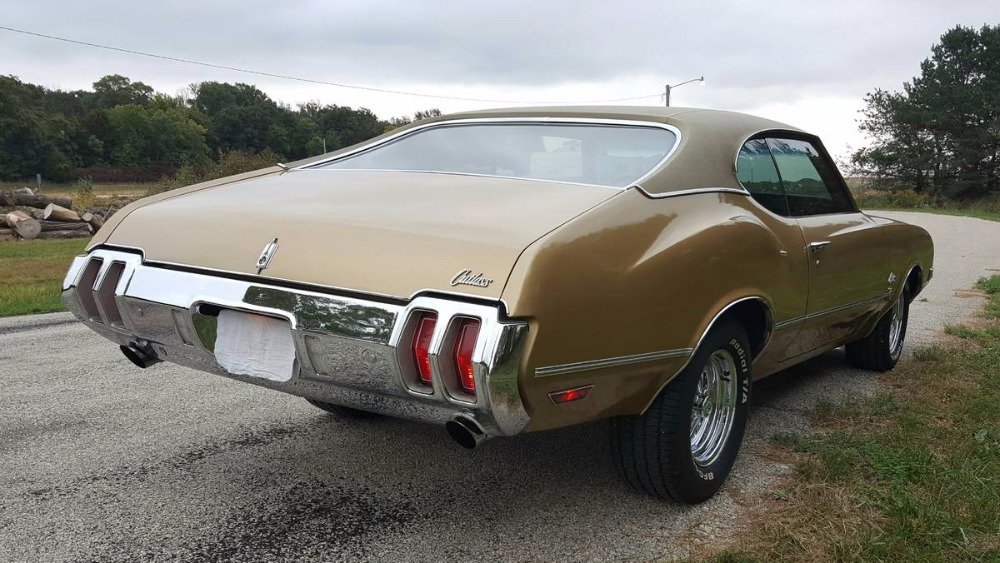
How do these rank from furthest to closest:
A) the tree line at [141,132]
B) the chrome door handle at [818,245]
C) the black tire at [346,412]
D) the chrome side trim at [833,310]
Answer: the tree line at [141,132], the black tire at [346,412], the chrome door handle at [818,245], the chrome side trim at [833,310]

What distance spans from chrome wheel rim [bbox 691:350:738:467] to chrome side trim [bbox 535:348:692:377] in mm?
348

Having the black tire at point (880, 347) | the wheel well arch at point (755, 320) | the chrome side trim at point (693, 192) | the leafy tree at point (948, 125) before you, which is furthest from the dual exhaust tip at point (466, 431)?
the leafy tree at point (948, 125)

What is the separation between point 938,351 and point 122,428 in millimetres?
5053

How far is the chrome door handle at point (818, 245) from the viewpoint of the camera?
3506mm

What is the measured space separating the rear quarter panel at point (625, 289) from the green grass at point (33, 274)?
6.73m

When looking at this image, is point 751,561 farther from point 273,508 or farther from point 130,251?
point 130,251

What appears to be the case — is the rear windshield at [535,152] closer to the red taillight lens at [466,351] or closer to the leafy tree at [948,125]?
the red taillight lens at [466,351]

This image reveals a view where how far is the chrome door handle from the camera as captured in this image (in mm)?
3506

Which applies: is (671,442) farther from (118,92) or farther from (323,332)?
(118,92)

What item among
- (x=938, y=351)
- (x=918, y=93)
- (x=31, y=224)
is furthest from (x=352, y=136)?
(x=938, y=351)

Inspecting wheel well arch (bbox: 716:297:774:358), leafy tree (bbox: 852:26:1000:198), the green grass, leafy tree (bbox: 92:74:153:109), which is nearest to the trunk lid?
wheel well arch (bbox: 716:297:774:358)

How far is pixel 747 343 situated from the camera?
3070 millimetres

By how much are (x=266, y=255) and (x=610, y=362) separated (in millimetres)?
1114

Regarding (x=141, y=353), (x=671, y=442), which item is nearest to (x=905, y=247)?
(x=671, y=442)
